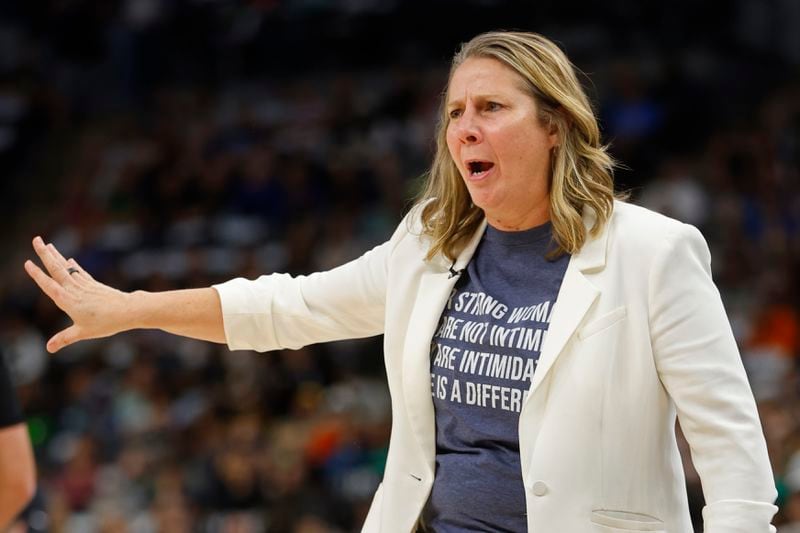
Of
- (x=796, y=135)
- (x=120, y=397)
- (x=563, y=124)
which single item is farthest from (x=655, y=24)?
(x=563, y=124)

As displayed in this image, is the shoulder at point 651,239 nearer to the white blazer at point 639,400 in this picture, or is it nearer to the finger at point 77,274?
the white blazer at point 639,400

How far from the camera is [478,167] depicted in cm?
262

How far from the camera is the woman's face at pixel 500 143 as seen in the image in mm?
2545

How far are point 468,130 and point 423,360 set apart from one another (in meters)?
0.48

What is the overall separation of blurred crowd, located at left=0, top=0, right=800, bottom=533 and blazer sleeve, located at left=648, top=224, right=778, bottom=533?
3.27m

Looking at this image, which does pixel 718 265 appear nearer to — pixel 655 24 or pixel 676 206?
pixel 676 206

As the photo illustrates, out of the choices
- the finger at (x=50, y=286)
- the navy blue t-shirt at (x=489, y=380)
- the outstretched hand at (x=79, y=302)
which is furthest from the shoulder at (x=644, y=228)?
the finger at (x=50, y=286)

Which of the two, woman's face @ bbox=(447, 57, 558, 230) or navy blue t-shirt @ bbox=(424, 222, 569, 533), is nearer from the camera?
navy blue t-shirt @ bbox=(424, 222, 569, 533)

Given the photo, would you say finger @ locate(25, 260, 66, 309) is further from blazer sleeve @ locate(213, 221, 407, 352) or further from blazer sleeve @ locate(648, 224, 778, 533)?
blazer sleeve @ locate(648, 224, 778, 533)

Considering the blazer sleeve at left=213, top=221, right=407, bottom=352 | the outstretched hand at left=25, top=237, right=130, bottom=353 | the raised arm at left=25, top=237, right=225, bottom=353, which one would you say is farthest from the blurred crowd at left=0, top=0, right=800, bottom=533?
the outstretched hand at left=25, top=237, right=130, bottom=353

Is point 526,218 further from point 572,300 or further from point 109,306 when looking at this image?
point 109,306

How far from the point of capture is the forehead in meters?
2.54

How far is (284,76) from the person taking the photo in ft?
38.6

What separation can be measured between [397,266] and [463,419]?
408 millimetres
